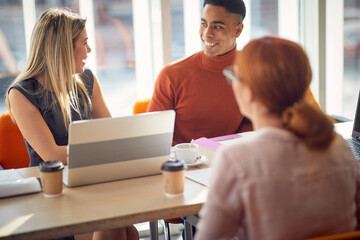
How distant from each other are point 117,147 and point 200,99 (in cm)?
105

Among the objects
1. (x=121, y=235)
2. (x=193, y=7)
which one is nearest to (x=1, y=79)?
(x=193, y=7)

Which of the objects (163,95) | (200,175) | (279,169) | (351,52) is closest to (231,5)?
(163,95)

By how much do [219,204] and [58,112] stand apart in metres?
1.22

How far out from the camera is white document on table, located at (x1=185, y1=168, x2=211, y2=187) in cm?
156

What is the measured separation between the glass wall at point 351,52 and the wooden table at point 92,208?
114 inches

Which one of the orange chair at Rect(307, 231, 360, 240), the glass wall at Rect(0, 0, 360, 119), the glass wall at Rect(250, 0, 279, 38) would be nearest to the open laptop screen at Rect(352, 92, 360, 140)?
the glass wall at Rect(0, 0, 360, 119)

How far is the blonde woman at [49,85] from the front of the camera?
6.19 feet

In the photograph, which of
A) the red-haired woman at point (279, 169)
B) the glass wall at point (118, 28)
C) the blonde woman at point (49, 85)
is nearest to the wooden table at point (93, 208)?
the red-haired woman at point (279, 169)

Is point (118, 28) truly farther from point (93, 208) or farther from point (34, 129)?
point (93, 208)

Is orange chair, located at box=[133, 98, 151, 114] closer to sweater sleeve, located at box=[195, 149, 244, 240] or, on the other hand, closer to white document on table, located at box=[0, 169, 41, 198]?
white document on table, located at box=[0, 169, 41, 198]

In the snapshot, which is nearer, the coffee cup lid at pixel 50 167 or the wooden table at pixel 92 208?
the wooden table at pixel 92 208

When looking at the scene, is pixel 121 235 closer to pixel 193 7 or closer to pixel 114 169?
pixel 114 169

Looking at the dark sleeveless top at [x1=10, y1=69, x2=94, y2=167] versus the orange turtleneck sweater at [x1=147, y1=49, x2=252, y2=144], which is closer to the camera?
the dark sleeveless top at [x1=10, y1=69, x2=94, y2=167]

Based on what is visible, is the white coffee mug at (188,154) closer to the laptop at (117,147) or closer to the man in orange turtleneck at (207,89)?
the laptop at (117,147)
